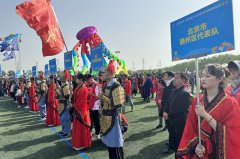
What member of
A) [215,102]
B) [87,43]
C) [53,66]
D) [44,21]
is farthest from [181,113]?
[87,43]

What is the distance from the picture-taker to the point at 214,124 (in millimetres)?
2543

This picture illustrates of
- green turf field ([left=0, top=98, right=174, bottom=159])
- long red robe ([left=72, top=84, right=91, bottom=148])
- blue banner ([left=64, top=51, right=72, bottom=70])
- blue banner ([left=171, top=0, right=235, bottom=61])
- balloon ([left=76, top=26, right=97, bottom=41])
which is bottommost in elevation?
green turf field ([left=0, top=98, right=174, bottom=159])

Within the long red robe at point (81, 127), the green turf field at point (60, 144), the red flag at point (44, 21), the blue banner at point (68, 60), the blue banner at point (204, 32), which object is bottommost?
the green turf field at point (60, 144)

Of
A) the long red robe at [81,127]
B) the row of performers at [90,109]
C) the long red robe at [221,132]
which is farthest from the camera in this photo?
the long red robe at [81,127]

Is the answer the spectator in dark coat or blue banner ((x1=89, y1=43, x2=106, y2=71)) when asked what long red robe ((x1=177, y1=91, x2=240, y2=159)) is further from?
blue banner ((x1=89, y1=43, x2=106, y2=71))

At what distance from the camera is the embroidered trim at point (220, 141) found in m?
2.54

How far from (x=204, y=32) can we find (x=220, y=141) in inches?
51.2

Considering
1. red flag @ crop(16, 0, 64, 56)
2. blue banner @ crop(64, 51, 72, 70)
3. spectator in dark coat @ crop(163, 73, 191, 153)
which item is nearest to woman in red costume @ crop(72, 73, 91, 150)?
red flag @ crop(16, 0, 64, 56)

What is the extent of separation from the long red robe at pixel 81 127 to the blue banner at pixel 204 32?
11.9ft

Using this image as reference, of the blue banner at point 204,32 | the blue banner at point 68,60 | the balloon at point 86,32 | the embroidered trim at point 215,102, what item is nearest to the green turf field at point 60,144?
the blue banner at point 68,60

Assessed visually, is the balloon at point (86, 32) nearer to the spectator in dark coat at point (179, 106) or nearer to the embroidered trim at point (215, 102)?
the spectator in dark coat at point (179, 106)

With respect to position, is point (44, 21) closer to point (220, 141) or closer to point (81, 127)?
point (81, 127)

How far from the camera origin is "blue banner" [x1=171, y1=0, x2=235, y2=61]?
2602 mm

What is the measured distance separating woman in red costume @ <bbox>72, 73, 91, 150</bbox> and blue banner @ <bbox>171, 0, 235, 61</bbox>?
3598mm
